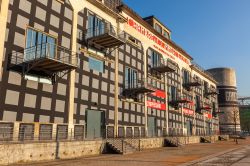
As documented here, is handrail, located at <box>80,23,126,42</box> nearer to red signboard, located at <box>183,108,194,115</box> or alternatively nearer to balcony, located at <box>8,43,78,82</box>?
balcony, located at <box>8,43,78,82</box>

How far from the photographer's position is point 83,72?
27234 mm

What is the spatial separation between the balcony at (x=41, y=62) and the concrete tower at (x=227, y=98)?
87.3m

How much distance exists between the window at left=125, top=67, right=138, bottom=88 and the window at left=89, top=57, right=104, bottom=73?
200 inches

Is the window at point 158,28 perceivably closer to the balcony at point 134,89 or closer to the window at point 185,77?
the window at point 185,77

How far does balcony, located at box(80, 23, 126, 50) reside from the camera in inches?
1103

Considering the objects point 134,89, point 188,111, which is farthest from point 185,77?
point 134,89

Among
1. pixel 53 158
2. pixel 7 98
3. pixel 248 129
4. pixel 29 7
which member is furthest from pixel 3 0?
pixel 248 129

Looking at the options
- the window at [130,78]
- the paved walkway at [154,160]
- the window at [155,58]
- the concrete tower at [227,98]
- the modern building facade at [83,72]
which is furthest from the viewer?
the concrete tower at [227,98]

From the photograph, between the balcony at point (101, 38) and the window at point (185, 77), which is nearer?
the balcony at point (101, 38)

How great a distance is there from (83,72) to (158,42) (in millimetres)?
20259

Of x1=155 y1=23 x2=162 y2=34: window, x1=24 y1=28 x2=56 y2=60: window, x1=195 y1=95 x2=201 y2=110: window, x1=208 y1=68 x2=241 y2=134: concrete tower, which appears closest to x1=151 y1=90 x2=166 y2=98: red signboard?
x1=155 y1=23 x2=162 y2=34: window

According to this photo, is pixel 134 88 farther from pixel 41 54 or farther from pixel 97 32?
pixel 41 54

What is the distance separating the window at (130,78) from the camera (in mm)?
34100

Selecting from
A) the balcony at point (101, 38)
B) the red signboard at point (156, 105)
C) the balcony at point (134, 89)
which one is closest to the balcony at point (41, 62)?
the balcony at point (101, 38)
